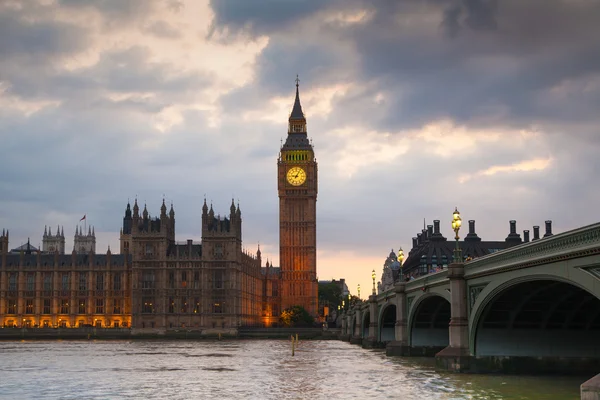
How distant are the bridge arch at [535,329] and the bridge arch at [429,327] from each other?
19286 mm

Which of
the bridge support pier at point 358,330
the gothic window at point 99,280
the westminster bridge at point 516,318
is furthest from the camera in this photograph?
the gothic window at point 99,280

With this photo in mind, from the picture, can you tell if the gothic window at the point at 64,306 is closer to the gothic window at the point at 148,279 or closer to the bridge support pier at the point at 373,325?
the gothic window at the point at 148,279

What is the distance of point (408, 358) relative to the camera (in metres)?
68.7

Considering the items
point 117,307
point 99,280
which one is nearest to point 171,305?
point 117,307

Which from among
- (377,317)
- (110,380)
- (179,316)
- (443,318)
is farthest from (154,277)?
(110,380)

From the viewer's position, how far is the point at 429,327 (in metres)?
71.6

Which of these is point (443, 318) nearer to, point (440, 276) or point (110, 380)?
point (440, 276)

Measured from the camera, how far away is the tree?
7519 inches

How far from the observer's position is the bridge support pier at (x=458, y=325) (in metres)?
47.9

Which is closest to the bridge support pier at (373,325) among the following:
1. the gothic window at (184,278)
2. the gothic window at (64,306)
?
the gothic window at (184,278)

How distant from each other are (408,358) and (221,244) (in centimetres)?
11536

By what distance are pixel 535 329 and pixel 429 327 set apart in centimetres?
2375

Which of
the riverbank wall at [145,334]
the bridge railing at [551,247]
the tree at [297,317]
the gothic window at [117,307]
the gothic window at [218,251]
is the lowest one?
the riverbank wall at [145,334]

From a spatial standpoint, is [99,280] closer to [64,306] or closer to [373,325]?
[64,306]
